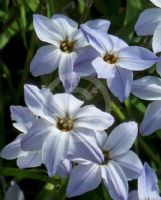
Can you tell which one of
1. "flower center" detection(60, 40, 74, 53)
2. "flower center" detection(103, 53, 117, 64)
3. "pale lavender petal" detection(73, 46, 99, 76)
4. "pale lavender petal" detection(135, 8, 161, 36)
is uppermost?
"pale lavender petal" detection(135, 8, 161, 36)

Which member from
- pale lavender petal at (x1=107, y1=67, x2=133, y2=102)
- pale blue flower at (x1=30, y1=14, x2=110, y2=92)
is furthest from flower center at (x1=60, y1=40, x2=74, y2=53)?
pale lavender petal at (x1=107, y1=67, x2=133, y2=102)

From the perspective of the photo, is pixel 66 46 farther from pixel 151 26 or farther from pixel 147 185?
pixel 147 185

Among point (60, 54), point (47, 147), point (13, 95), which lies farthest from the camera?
point (13, 95)

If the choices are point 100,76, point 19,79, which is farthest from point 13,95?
point 100,76

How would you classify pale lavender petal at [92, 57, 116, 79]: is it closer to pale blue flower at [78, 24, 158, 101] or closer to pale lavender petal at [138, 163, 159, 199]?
pale blue flower at [78, 24, 158, 101]

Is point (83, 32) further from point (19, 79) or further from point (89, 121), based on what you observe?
point (19, 79)
